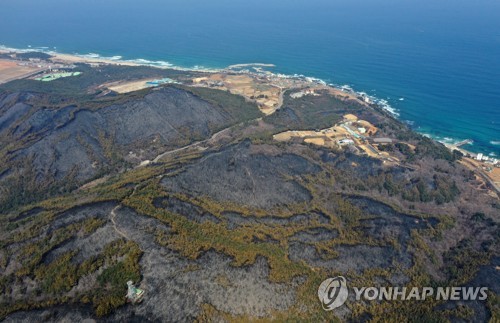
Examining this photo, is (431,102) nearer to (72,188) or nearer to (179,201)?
(179,201)

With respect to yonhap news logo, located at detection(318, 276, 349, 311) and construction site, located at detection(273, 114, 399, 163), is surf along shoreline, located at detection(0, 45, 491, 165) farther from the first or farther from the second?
yonhap news logo, located at detection(318, 276, 349, 311)

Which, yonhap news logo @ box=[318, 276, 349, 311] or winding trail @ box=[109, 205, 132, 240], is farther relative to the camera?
winding trail @ box=[109, 205, 132, 240]

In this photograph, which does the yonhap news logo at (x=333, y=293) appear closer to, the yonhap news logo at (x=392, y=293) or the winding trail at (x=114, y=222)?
the yonhap news logo at (x=392, y=293)

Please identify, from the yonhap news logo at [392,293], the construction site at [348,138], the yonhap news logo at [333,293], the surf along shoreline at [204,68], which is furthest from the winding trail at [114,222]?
the surf along shoreline at [204,68]

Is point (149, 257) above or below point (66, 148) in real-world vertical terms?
above

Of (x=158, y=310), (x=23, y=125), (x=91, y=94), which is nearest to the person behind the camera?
(x=158, y=310)

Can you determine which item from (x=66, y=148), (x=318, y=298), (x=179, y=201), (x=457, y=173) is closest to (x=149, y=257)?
(x=179, y=201)

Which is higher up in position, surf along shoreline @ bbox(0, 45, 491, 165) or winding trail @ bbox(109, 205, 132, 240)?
winding trail @ bbox(109, 205, 132, 240)

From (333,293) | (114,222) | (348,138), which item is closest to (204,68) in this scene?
(348,138)

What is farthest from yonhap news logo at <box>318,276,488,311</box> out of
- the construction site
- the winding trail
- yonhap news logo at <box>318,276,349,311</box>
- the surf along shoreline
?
the surf along shoreline
